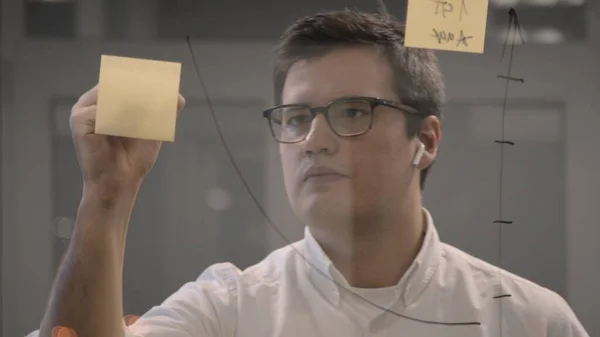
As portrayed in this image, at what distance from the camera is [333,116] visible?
805mm

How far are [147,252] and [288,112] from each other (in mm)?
240

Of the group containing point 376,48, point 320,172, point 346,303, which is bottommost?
point 346,303

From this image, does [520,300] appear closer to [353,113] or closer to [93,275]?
[353,113]

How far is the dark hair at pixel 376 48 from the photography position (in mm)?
835

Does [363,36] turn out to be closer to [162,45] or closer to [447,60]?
[447,60]

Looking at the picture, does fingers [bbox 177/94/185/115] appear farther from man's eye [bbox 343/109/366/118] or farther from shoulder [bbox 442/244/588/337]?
shoulder [bbox 442/244/588/337]

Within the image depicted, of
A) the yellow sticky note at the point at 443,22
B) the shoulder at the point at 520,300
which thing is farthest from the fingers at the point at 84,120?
the shoulder at the point at 520,300

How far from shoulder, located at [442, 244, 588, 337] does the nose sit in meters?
0.24

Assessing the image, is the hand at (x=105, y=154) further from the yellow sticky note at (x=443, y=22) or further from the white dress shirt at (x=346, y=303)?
the yellow sticky note at (x=443, y=22)

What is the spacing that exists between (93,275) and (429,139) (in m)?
0.42

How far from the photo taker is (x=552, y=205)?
0.88 meters

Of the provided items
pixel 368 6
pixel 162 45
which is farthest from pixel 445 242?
pixel 162 45

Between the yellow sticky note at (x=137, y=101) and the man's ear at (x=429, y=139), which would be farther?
the man's ear at (x=429, y=139)

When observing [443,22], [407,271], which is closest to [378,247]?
[407,271]
